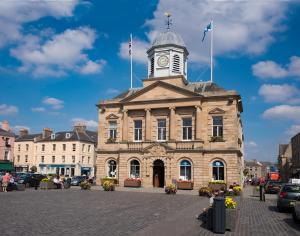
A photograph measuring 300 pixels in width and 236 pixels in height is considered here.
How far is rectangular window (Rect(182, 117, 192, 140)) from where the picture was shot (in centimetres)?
3941

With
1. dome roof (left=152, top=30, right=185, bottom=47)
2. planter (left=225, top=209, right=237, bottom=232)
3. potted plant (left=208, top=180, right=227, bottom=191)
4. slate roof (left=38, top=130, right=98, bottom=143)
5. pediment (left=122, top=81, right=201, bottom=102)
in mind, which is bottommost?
planter (left=225, top=209, right=237, bottom=232)

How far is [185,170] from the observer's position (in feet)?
127

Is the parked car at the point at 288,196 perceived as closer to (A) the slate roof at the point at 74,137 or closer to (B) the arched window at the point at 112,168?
(B) the arched window at the point at 112,168

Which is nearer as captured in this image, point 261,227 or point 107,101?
point 261,227

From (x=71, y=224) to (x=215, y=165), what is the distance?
Answer: 2657cm

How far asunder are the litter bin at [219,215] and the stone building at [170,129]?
25.2m

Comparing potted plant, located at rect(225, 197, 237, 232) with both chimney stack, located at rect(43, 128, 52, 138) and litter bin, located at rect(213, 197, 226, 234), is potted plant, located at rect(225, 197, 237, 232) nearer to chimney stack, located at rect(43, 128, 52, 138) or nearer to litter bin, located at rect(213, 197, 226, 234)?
litter bin, located at rect(213, 197, 226, 234)

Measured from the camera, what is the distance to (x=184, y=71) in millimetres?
45719

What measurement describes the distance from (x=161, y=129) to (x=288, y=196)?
23.2 meters

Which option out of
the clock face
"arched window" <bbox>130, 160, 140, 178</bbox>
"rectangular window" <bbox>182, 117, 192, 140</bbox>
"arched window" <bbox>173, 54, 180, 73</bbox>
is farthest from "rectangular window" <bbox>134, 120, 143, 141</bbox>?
"arched window" <bbox>173, 54, 180, 73</bbox>

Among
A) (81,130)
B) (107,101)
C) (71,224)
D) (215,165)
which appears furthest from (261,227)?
(81,130)

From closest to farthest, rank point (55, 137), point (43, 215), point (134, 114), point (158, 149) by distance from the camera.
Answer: point (43, 215), point (158, 149), point (134, 114), point (55, 137)

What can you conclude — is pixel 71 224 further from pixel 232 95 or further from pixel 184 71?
pixel 184 71

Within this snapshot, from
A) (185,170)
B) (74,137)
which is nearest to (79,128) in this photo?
(74,137)
